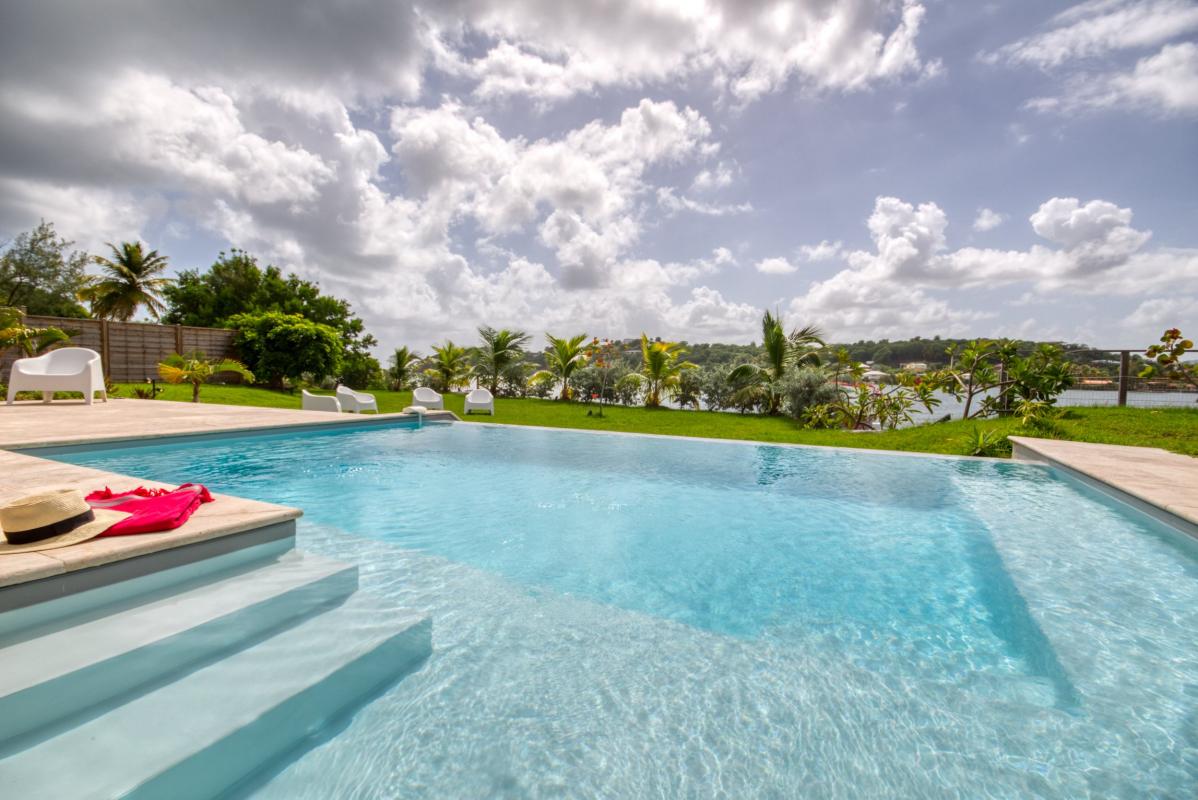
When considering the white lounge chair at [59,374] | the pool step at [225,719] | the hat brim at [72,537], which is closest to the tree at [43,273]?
the white lounge chair at [59,374]

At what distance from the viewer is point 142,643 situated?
6.11 ft

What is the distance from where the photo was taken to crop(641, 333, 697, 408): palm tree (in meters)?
18.0

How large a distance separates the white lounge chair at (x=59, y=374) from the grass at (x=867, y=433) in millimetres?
4242

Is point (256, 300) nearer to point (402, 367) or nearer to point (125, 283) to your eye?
point (125, 283)

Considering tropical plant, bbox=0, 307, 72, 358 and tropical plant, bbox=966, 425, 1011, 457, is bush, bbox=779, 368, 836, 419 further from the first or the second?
tropical plant, bbox=0, 307, 72, 358

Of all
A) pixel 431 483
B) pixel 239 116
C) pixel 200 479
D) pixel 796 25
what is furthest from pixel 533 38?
Answer: pixel 200 479

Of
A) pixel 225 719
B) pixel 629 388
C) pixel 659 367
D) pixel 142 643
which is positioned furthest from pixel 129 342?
pixel 225 719

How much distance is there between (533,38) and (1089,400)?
562 inches

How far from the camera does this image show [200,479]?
19.3 feet

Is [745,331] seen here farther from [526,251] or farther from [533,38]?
[533,38]

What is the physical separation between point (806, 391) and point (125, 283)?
2995 centimetres

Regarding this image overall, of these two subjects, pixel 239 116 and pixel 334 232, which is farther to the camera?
pixel 334 232

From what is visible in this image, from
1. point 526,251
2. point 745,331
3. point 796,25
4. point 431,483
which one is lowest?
point 431,483

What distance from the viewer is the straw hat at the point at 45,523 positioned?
6.87 feet
